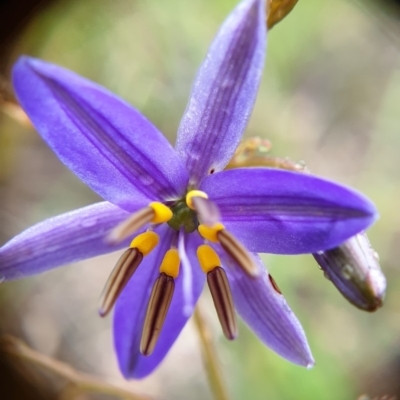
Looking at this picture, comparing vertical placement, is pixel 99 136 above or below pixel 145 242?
above

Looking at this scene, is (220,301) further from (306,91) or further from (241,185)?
(306,91)

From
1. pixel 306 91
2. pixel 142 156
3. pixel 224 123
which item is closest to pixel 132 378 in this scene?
pixel 142 156

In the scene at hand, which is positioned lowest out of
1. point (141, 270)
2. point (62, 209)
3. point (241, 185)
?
point (141, 270)

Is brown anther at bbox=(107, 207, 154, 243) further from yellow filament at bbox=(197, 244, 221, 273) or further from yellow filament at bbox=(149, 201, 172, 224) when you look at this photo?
yellow filament at bbox=(197, 244, 221, 273)

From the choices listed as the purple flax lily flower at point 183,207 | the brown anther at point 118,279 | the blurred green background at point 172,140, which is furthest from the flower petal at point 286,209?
the blurred green background at point 172,140

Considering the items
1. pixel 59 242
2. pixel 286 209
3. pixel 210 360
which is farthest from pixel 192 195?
pixel 210 360

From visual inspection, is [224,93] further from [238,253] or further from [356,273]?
[356,273]
